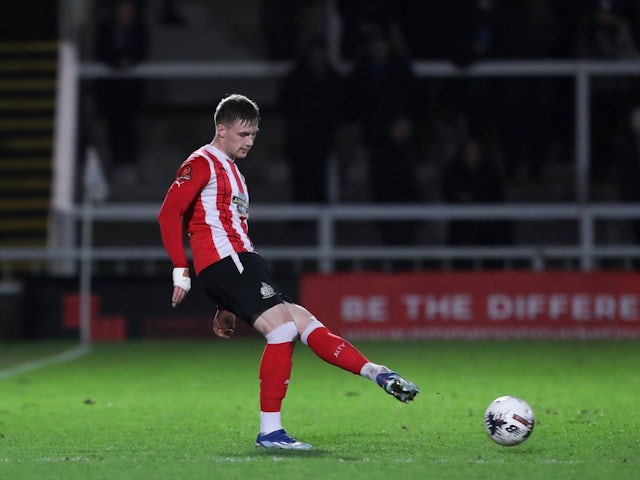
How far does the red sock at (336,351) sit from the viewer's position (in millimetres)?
7316

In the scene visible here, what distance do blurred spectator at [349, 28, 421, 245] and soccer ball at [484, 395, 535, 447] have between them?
31.9 feet

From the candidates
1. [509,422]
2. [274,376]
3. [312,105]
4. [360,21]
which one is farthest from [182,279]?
[360,21]

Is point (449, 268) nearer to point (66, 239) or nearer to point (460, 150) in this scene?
point (460, 150)

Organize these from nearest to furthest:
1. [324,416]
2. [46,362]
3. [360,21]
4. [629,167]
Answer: [324,416] → [46,362] → [629,167] → [360,21]

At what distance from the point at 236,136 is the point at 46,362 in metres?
6.80

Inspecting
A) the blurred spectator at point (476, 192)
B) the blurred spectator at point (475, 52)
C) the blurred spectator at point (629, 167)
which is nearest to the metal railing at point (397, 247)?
the blurred spectator at point (476, 192)

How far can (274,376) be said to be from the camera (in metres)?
7.27

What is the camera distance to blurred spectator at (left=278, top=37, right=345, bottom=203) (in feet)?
54.9

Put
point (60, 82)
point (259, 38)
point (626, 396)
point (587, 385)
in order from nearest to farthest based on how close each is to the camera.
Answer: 1. point (626, 396)
2. point (587, 385)
3. point (60, 82)
4. point (259, 38)

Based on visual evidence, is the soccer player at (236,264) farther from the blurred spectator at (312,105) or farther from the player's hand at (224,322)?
the blurred spectator at (312,105)

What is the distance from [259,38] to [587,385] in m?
11.4

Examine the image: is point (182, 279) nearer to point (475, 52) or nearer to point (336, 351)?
point (336, 351)

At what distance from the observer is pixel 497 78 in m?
17.9

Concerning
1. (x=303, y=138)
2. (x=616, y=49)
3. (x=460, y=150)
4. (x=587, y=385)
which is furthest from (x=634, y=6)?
(x=587, y=385)
